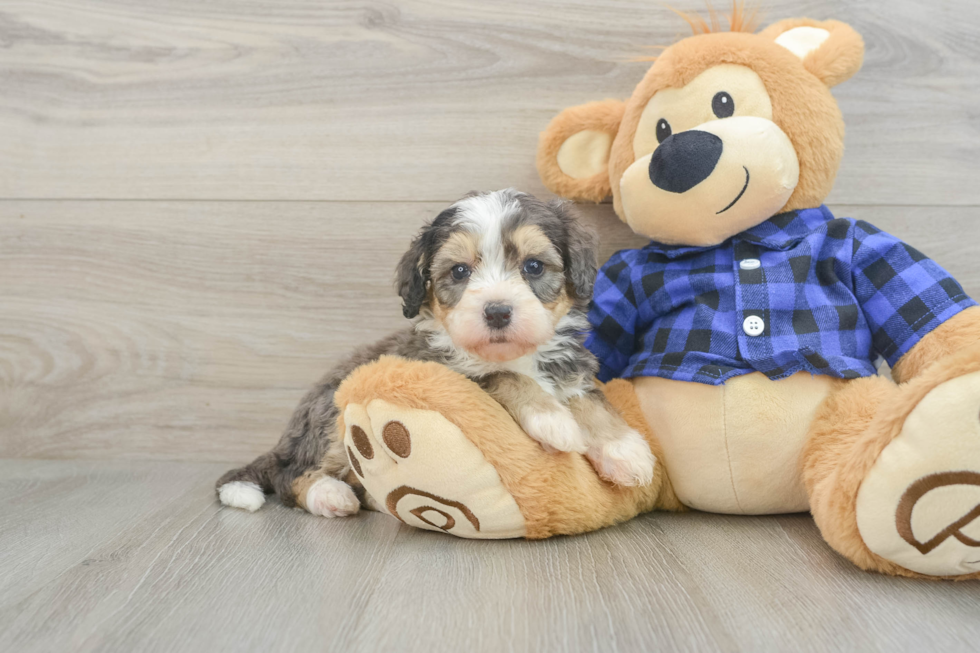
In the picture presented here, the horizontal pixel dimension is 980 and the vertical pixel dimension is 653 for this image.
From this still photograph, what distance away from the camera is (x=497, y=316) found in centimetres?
147

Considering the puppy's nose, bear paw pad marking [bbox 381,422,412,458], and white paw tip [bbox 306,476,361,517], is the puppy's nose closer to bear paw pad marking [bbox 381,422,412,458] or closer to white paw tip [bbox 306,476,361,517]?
bear paw pad marking [bbox 381,422,412,458]

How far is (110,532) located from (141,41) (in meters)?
1.61

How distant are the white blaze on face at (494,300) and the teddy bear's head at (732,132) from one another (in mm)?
405

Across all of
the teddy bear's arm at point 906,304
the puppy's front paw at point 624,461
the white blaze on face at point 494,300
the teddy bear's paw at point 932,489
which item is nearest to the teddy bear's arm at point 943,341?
the teddy bear's arm at point 906,304

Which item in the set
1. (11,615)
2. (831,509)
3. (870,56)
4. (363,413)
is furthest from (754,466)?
(11,615)

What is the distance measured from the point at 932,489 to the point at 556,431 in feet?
2.35

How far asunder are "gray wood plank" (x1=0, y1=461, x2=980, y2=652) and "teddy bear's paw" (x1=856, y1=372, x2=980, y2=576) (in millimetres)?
77

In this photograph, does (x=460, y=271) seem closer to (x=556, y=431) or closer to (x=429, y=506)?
(x=556, y=431)

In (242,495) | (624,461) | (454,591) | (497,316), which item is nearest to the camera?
(454,591)

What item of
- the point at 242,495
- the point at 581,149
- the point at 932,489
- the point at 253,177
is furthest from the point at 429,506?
the point at 253,177

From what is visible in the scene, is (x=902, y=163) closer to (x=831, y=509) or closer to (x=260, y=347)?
(x=831, y=509)

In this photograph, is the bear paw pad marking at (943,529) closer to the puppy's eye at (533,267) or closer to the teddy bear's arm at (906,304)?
the teddy bear's arm at (906,304)

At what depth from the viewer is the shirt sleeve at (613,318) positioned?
1908 millimetres

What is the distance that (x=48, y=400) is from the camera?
242 cm
